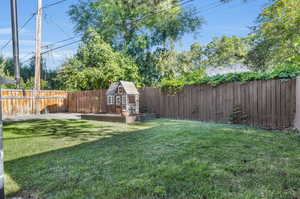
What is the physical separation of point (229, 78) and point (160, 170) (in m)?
4.71

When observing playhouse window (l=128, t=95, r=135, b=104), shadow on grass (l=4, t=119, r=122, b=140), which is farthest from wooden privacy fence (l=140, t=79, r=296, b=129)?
shadow on grass (l=4, t=119, r=122, b=140)

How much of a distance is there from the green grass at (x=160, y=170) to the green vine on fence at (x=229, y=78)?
2225mm

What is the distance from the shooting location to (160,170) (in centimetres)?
214

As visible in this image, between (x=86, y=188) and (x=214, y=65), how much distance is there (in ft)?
50.0

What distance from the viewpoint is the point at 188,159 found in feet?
8.04

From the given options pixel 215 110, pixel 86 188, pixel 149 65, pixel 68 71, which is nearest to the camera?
pixel 86 188

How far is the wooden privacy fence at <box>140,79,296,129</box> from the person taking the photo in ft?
15.8

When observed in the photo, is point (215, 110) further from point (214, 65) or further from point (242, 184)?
point (214, 65)

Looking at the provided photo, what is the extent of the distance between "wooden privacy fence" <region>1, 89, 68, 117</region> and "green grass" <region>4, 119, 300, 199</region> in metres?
8.40

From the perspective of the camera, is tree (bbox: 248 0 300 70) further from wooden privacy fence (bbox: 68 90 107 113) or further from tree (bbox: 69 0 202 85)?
wooden privacy fence (bbox: 68 90 107 113)

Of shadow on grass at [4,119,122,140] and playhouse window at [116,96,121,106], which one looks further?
playhouse window at [116,96,121,106]

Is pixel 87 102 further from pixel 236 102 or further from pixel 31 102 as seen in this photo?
pixel 236 102

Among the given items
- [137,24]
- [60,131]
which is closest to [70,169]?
[60,131]

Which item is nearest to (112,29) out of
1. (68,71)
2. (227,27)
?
(68,71)
